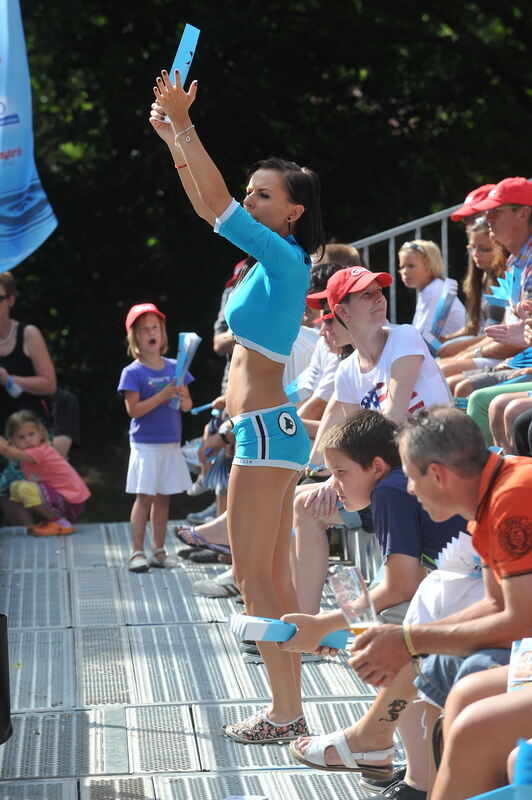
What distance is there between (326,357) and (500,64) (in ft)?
25.0

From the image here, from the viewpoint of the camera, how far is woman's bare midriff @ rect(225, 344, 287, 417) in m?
3.82

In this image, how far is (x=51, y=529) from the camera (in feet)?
24.2

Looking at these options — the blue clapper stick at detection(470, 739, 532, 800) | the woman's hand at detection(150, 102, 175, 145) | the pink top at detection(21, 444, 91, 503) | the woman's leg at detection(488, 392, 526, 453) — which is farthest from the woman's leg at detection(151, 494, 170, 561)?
the blue clapper stick at detection(470, 739, 532, 800)

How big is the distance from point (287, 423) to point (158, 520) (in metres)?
2.83

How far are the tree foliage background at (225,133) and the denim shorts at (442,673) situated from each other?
9219 mm

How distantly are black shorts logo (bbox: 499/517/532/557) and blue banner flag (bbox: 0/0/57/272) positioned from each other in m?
5.22

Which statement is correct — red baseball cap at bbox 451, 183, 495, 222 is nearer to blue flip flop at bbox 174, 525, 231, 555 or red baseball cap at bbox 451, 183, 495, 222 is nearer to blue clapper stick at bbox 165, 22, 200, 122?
blue flip flop at bbox 174, 525, 231, 555

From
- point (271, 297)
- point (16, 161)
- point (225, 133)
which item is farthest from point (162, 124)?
point (225, 133)

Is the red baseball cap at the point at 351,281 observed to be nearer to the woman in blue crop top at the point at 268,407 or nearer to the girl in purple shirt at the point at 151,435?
the woman in blue crop top at the point at 268,407

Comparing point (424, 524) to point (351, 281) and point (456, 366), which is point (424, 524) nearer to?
point (351, 281)

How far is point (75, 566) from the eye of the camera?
6.52 metres

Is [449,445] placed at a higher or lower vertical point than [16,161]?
lower

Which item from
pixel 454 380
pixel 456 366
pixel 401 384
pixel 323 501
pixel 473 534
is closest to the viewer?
pixel 473 534

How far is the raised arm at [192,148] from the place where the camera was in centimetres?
350
